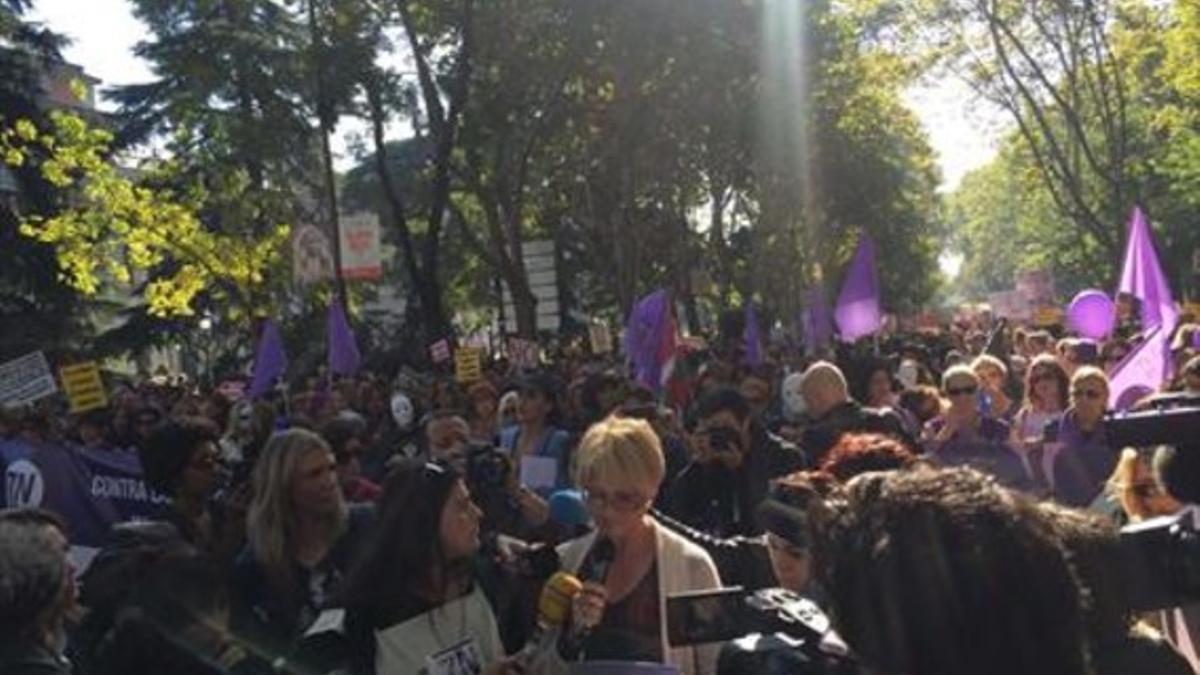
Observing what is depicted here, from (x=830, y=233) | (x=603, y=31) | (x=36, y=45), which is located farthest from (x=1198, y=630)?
(x=830, y=233)

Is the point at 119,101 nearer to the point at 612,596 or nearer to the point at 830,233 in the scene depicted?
the point at 830,233

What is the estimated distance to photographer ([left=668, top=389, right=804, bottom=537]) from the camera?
5793mm

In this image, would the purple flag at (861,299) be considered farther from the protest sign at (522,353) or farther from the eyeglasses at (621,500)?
the eyeglasses at (621,500)

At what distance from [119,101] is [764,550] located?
3789cm

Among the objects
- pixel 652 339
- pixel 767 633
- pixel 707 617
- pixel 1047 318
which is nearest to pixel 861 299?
pixel 652 339

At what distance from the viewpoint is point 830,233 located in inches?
1874

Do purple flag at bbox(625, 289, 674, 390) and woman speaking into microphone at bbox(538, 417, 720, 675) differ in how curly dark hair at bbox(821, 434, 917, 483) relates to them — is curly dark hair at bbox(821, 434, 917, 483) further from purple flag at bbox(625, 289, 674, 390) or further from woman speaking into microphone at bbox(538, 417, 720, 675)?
purple flag at bbox(625, 289, 674, 390)

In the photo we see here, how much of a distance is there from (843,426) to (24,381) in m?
7.51

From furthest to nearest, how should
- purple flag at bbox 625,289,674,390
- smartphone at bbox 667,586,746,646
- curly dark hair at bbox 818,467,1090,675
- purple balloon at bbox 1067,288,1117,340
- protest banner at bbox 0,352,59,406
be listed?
purple balloon at bbox 1067,288,1117,340, purple flag at bbox 625,289,674,390, protest banner at bbox 0,352,59,406, smartphone at bbox 667,586,746,646, curly dark hair at bbox 818,467,1090,675

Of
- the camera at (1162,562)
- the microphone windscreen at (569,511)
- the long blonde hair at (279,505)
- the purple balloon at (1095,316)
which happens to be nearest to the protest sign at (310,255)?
the purple balloon at (1095,316)

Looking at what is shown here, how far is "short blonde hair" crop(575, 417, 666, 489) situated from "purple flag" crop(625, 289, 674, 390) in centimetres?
951

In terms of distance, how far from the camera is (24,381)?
1174 cm

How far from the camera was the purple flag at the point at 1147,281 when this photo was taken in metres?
10.4

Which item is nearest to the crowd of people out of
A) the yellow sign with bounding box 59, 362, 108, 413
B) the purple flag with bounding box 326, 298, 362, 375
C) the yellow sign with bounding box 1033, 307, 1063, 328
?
the yellow sign with bounding box 59, 362, 108, 413
